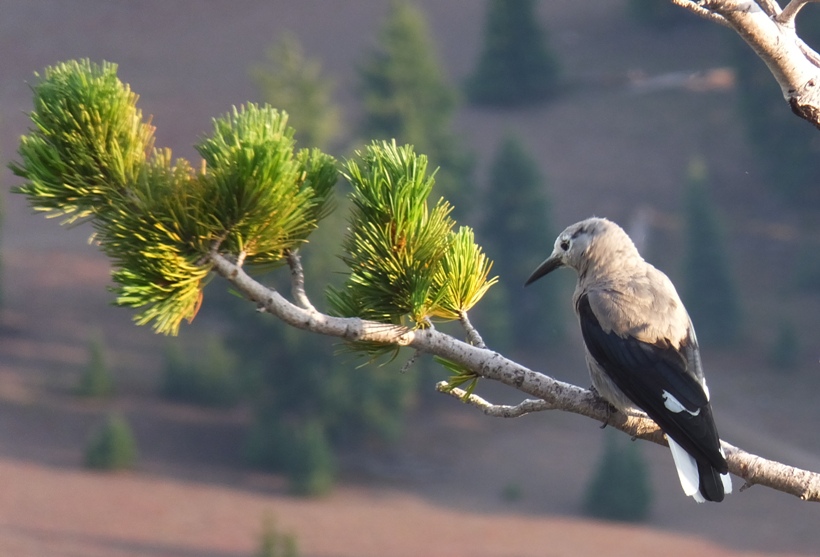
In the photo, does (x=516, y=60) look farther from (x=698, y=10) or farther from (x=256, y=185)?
(x=256, y=185)

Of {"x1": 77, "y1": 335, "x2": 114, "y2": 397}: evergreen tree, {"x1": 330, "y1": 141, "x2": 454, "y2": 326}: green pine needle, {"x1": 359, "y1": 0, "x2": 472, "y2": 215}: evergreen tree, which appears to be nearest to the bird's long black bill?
{"x1": 330, "y1": 141, "x2": 454, "y2": 326}: green pine needle

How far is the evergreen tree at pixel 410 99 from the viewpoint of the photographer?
32.4 meters

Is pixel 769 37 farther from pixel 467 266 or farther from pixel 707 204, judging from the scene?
pixel 707 204

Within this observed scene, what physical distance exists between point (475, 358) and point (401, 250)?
1.17 ft

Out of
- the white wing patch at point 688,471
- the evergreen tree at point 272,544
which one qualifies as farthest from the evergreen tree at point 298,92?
the white wing patch at point 688,471

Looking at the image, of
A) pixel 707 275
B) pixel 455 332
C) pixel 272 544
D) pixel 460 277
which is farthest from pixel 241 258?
pixel 707 275

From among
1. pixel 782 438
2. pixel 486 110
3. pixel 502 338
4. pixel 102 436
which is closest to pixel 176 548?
pixel 102 436

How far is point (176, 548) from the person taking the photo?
897 inches

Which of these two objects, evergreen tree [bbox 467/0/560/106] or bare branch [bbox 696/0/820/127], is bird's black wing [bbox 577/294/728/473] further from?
evergreen tree [bbox 467/0/560/106]

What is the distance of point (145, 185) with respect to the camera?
9.02ft

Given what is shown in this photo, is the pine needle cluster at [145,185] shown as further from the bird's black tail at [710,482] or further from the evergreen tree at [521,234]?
the evergreen tree at [521,234]

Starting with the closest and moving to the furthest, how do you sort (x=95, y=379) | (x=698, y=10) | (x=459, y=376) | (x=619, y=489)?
(x=698, y=10) < (x=459, y=376) < (x=619, y=489) < (x=95, y=379)

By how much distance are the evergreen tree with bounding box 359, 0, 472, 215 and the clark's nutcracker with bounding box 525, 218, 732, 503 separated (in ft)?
90.4

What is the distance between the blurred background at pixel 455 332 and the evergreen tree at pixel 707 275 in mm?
75
